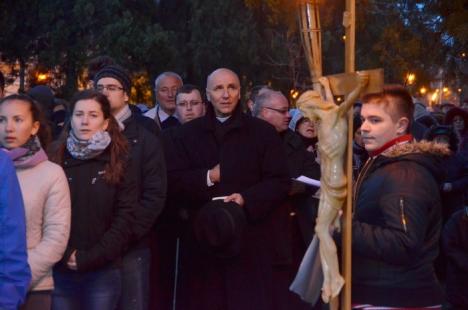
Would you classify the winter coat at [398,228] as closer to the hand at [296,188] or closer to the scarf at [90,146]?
the scarf at [90,146]

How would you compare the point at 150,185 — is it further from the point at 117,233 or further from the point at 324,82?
the point at 324,82

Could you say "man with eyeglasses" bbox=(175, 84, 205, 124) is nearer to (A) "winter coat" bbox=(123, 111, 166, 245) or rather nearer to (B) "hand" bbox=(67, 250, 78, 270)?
(A) "winter coat" bbox=(123, 111, 166, 245)

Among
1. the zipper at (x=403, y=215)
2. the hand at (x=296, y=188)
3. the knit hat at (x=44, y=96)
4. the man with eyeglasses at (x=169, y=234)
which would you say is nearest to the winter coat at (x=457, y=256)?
the hand at (x=296, y=188)

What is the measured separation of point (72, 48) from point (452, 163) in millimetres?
16162

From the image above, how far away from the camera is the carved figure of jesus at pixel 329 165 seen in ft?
11.3

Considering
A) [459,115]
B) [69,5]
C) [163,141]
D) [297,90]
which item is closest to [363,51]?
[297,90]

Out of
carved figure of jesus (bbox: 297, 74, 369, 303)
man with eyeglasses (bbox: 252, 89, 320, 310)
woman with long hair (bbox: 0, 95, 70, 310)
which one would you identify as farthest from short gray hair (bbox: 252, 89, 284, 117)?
carved figure of jesus (bbox: 297, 74, 369, 303)

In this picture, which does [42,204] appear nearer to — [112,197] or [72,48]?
[112,197]

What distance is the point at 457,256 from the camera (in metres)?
6.62

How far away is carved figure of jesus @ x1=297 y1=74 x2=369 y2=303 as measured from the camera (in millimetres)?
3447

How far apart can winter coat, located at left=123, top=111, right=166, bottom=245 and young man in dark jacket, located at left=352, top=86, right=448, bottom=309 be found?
5.93 ft

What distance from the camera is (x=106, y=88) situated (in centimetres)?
605

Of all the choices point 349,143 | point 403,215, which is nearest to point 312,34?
point 349,143

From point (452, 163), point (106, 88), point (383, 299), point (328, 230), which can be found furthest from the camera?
point (452, 163)
